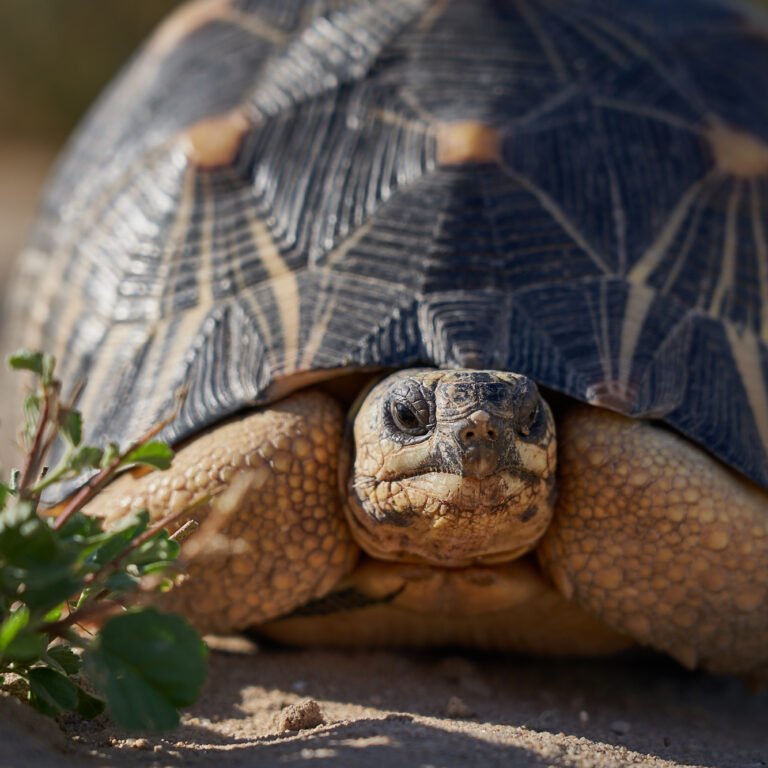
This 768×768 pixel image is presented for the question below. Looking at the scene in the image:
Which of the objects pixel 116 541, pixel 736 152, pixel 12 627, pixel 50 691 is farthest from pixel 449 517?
pixel 736 152

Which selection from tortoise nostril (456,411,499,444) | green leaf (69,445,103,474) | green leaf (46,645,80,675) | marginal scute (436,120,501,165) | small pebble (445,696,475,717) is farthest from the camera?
marginal scute (436,120,501,165)

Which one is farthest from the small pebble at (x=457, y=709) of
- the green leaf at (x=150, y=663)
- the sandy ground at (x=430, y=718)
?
the green leaf at (x=150, y=663)

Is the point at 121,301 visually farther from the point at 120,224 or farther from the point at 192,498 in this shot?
the point at 192,498

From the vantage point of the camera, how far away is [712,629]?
9.12 feet

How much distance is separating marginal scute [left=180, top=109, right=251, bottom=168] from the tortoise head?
979 millimetres

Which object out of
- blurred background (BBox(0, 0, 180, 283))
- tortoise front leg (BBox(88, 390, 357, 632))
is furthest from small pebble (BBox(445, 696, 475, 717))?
blurred background (BBox(0, 0, 180, 283))

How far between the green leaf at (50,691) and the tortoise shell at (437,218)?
86cm

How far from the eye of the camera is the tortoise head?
2.39 metres

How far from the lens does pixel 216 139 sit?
3277 millimetres

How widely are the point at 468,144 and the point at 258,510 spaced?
1.15 m

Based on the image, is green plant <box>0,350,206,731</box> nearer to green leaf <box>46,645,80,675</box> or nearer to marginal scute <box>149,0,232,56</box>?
green leaf <box>46,645,80,675</box>

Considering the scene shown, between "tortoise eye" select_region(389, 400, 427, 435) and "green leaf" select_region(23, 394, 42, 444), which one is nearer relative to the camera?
"green leaf" select_region(23, 394, 42, 444)

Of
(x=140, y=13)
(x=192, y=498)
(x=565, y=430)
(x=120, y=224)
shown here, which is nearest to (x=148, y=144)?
(x=120, y=224)

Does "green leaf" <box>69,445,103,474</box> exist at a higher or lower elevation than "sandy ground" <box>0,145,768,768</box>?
higher
